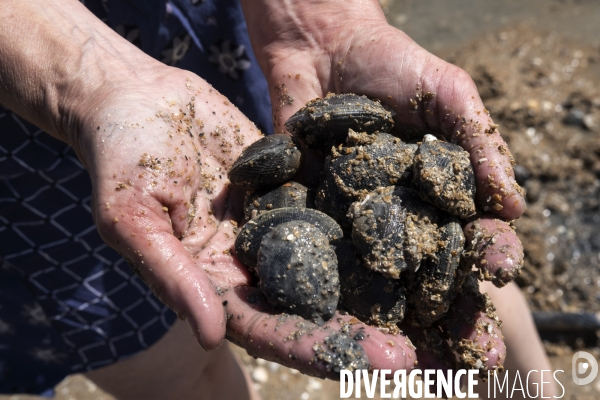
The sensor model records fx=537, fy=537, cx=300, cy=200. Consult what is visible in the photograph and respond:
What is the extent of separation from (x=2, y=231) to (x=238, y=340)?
141cm

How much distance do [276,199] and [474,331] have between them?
1.10 m

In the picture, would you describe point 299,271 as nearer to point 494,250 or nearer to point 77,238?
point 494,250

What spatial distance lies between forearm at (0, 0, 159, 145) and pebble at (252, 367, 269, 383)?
2805mm

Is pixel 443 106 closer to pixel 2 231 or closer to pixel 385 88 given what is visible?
pixel 385 88

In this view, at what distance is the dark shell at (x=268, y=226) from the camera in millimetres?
2434

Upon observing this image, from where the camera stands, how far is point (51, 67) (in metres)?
2.32

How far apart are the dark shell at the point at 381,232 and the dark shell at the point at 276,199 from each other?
14.1 inches

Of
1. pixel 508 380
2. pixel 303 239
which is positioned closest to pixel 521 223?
pixel 508 380

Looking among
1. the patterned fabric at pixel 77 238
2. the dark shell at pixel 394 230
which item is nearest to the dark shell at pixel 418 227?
the dark shell at pixel 394 230

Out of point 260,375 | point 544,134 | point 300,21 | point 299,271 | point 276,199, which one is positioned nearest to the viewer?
point 299,271

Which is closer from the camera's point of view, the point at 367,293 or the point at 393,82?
the point at 367,293

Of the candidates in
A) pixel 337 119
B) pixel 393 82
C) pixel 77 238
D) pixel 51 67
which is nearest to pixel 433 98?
pixel 393 82

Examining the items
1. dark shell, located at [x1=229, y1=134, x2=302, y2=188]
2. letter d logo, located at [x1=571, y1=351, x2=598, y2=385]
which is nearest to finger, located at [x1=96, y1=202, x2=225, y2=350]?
dark shell, located at [x1=229, y1=134, x2=302, y2=188]

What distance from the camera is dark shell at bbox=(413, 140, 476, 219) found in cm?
232
